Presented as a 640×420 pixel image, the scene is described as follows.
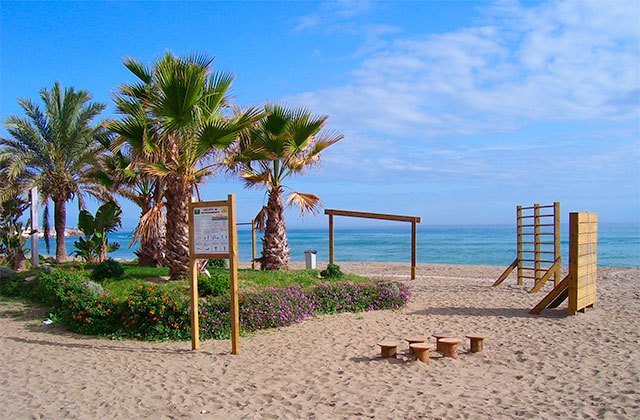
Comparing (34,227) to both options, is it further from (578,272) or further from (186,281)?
(578,272)

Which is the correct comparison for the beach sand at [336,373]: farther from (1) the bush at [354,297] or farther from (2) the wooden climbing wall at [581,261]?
(1) the bush at [354,297]

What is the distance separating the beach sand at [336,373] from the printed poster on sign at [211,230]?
153cm

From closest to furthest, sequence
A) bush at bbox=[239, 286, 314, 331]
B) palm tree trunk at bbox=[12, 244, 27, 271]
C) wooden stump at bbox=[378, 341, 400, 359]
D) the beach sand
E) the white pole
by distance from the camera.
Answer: the beach sand < wooden stump at bbox=[378, 341, 400, 359] < bush at bbox=[239, 286, 314, 331] < the white pole < palm tree trunk at bbox=[12, 244, 27, 271]

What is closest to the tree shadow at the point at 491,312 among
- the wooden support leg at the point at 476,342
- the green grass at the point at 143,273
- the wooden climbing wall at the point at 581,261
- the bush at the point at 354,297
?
the wooden climbing wall at the point at 581,261

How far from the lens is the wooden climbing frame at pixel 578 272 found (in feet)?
34.7

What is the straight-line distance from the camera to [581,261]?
1073 cm

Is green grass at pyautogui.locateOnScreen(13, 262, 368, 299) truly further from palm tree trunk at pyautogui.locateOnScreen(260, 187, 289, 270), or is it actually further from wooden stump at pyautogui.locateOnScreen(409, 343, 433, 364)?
wooden stump at pyautogui.locateOnScreen(409, 343, 433, 364)

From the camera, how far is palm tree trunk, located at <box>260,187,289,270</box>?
14781 millimetres

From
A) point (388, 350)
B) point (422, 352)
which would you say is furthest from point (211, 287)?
point (422, 352)

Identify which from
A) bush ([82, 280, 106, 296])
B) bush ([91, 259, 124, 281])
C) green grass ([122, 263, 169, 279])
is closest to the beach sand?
bush ([82, 280, 106, 296])

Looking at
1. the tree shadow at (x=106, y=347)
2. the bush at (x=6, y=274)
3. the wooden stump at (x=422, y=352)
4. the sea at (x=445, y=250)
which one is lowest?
the sea at (x=445, y=250)

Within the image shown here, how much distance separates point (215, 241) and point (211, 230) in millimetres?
174

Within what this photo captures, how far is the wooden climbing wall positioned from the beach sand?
1.33 ft

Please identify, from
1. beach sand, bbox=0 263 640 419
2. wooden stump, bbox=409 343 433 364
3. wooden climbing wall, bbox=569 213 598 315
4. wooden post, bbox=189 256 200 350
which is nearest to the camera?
beach sand, bbox=0 263 640 419
